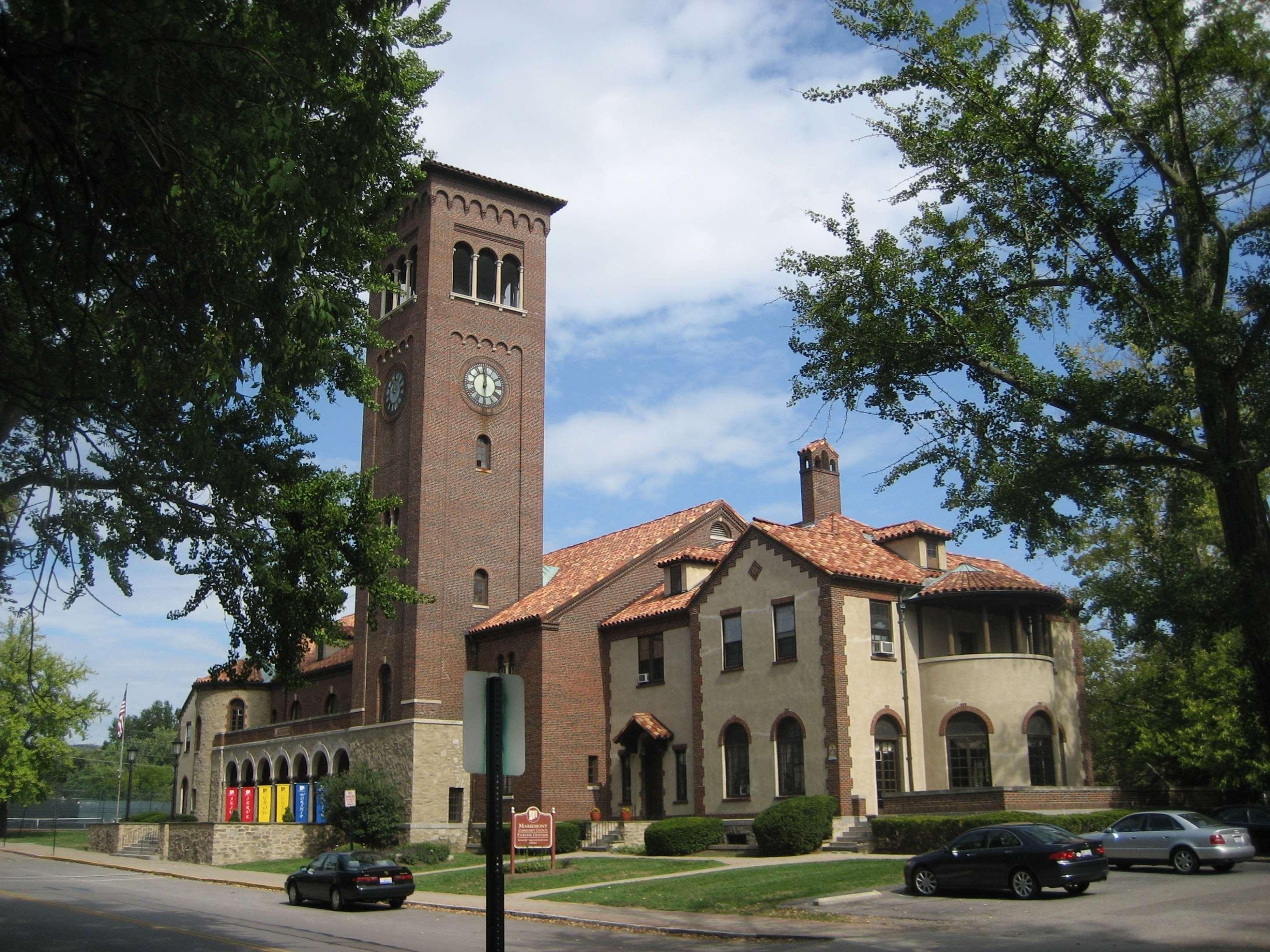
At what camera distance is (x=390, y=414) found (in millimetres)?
47406

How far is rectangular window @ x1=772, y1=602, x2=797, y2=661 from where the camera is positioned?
34656mm

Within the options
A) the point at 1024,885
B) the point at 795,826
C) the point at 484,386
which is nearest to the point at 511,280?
Answer: the point at 484,386

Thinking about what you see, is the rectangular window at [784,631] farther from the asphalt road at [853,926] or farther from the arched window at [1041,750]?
the asphalt road at [853,926]

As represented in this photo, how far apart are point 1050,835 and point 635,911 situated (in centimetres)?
789

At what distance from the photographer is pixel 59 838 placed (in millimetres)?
69812

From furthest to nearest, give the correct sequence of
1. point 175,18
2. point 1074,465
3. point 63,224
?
point 1074,465 → point 63,224 → point 175,18

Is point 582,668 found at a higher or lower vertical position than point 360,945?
higher

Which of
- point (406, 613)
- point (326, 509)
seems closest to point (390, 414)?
point (406, 613)

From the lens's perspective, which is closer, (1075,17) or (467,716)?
(467,716)

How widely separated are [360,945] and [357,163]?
12.3 meters

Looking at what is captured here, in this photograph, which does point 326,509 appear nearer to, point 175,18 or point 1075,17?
point 175,18

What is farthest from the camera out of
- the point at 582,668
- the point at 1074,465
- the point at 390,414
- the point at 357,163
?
the point at 390,414

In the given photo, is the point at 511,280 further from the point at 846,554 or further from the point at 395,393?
the point at 846,554

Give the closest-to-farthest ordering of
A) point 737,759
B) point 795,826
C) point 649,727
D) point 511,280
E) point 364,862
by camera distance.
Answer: point 364,862 → point 795,826 → point 737,759 → point 649,727 → point 511,280
